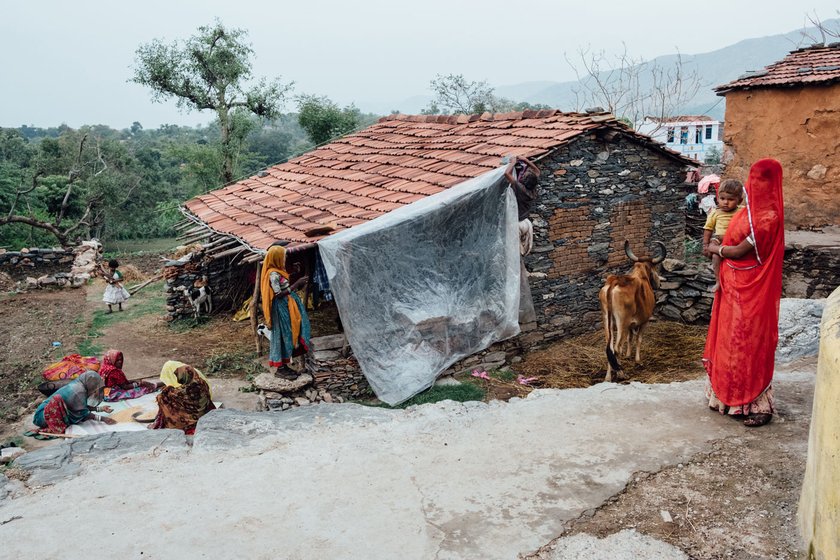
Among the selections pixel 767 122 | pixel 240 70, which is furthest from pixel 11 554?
pixel 240 70

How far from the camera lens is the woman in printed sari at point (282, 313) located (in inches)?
295

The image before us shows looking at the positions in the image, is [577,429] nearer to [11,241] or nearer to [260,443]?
[260,443]

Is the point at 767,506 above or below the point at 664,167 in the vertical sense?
below

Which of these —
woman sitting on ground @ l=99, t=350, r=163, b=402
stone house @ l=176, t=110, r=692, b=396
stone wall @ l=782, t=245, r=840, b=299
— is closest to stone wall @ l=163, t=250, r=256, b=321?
stone house @ l=176, t=110, r=692, b=396

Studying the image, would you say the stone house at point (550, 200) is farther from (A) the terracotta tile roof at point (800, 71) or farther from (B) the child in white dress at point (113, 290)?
(B) the child in white dress at point (113, 290)

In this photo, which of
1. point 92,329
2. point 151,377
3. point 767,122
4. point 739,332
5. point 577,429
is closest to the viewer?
point 739,332

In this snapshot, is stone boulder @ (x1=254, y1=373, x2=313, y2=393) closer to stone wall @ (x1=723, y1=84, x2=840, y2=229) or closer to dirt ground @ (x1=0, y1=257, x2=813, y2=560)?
dirt ground @ (x1=0, y1=257, x2=813, y2=560)

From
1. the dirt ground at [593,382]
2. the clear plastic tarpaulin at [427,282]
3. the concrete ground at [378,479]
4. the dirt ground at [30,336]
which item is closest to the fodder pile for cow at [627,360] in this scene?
the dirt ground at [593,382]

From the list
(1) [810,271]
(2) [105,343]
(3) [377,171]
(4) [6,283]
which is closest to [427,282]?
(3) [377,171]

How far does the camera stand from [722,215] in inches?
190

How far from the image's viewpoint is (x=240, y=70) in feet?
71.8

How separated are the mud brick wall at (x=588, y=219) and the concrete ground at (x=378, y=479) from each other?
3458 millimetres

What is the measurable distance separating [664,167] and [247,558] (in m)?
8.09

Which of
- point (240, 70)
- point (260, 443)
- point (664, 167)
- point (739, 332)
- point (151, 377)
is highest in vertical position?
point (240, 70)
